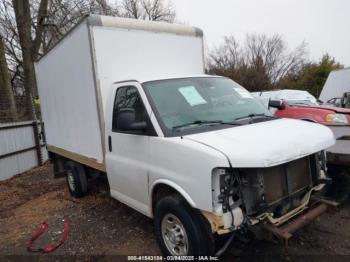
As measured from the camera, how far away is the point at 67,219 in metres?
5.61

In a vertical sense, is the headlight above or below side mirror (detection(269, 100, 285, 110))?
below

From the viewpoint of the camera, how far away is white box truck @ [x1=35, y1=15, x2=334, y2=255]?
3.03 meters

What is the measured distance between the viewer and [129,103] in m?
4.30

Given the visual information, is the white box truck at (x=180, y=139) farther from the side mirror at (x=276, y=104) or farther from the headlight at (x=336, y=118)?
the headlight at (x=336, y=118)

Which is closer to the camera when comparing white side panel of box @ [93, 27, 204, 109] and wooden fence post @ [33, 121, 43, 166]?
white side panel of box @ [93, 27, 204, 109]

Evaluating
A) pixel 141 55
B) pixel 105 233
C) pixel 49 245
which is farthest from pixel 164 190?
pixel 141 55

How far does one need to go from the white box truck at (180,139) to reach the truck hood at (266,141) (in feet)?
0.04

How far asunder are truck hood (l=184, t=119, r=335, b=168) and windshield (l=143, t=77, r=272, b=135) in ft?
1.07

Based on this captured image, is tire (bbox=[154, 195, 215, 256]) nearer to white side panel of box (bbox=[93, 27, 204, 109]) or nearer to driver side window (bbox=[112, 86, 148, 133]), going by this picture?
driver side window (bbox=[112, 86, 148, 133])

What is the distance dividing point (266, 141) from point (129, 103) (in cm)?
196

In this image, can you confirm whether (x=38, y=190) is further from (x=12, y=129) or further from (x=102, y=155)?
(x=102, y=155)

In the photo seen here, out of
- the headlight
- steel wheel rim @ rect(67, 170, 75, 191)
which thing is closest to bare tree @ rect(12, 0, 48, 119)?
steel wheel rim @ rect(67, 170, 75, 191)

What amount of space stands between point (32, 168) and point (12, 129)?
1709 millimetres

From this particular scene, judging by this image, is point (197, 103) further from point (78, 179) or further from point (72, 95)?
point (78, 179)
